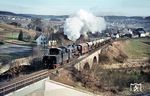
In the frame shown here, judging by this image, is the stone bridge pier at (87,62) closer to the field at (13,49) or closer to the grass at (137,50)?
the field at (13,49)

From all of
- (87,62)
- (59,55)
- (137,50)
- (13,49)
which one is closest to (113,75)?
(87,62)

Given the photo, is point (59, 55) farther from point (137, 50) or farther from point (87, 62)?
point (137, 50)

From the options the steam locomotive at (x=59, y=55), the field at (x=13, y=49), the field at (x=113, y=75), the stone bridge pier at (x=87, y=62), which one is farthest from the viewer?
the field at (x=13, y=49)

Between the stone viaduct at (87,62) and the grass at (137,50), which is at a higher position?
the stone viaduct at (87,62)

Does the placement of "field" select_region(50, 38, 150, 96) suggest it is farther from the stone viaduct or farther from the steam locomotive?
the steam locomotive

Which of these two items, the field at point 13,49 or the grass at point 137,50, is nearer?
the field at point 13,49

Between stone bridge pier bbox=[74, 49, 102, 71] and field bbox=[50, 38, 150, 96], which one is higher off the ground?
stone bridge pier bbox=[74, 49, 102, 71]

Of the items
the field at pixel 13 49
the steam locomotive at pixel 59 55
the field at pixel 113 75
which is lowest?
the field at pixel 113 75

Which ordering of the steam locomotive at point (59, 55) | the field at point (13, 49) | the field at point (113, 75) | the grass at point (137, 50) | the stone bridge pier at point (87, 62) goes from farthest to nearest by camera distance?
the grass at point (137, 50) → the field at point (13, 49) → the stone bridge pier at point (87, 62) → the field at point (113, 75) → the steam locomotive at point (59, 55)

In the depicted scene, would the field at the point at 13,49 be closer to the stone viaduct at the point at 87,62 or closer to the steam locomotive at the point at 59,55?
the steam locomotive at the point at 59,55

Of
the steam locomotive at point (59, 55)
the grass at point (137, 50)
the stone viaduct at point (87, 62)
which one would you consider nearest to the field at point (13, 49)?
the steam locomotive at point (59, 55)

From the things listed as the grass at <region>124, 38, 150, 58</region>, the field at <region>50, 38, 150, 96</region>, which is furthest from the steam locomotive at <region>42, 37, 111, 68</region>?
the grass at <region>124, 38, 150, 58</region>

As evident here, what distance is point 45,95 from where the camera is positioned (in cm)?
3519

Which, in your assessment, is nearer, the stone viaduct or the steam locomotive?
the steam locomotive
